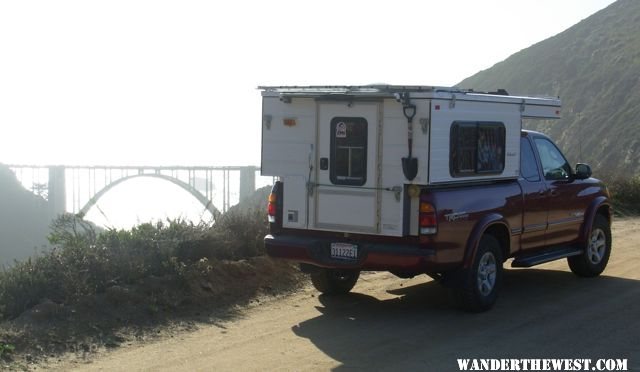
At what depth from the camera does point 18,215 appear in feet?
239

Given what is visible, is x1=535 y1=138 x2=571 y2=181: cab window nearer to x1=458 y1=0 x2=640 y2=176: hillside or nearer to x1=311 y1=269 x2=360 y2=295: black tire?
x1=311 y1=269 x2=360 y2=295: black tire

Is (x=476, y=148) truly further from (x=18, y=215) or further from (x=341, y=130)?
(x=18, y=215)

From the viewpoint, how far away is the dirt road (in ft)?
20.5

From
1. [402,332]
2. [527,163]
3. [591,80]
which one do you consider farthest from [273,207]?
[591,80]

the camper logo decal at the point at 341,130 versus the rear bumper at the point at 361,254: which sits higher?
the camper logo decal at the point at 341,130

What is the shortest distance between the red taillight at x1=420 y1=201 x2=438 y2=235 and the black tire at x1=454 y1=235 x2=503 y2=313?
675 millimetres

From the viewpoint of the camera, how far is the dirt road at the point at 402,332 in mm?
6254

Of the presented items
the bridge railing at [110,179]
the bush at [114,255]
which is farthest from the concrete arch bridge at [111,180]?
the bush at [114,255]

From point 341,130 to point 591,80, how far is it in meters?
62.2

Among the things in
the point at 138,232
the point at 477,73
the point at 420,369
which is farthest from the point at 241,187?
the point at 420,369

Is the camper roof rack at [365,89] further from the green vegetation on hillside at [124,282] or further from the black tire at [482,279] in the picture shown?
the green vegetation on hillside at [124,282]

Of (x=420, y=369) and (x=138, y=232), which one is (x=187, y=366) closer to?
(x=420, y=369)

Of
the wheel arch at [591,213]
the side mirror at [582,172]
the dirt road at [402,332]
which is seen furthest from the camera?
the wheel arch at [591,213]

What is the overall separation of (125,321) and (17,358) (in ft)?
4.01
